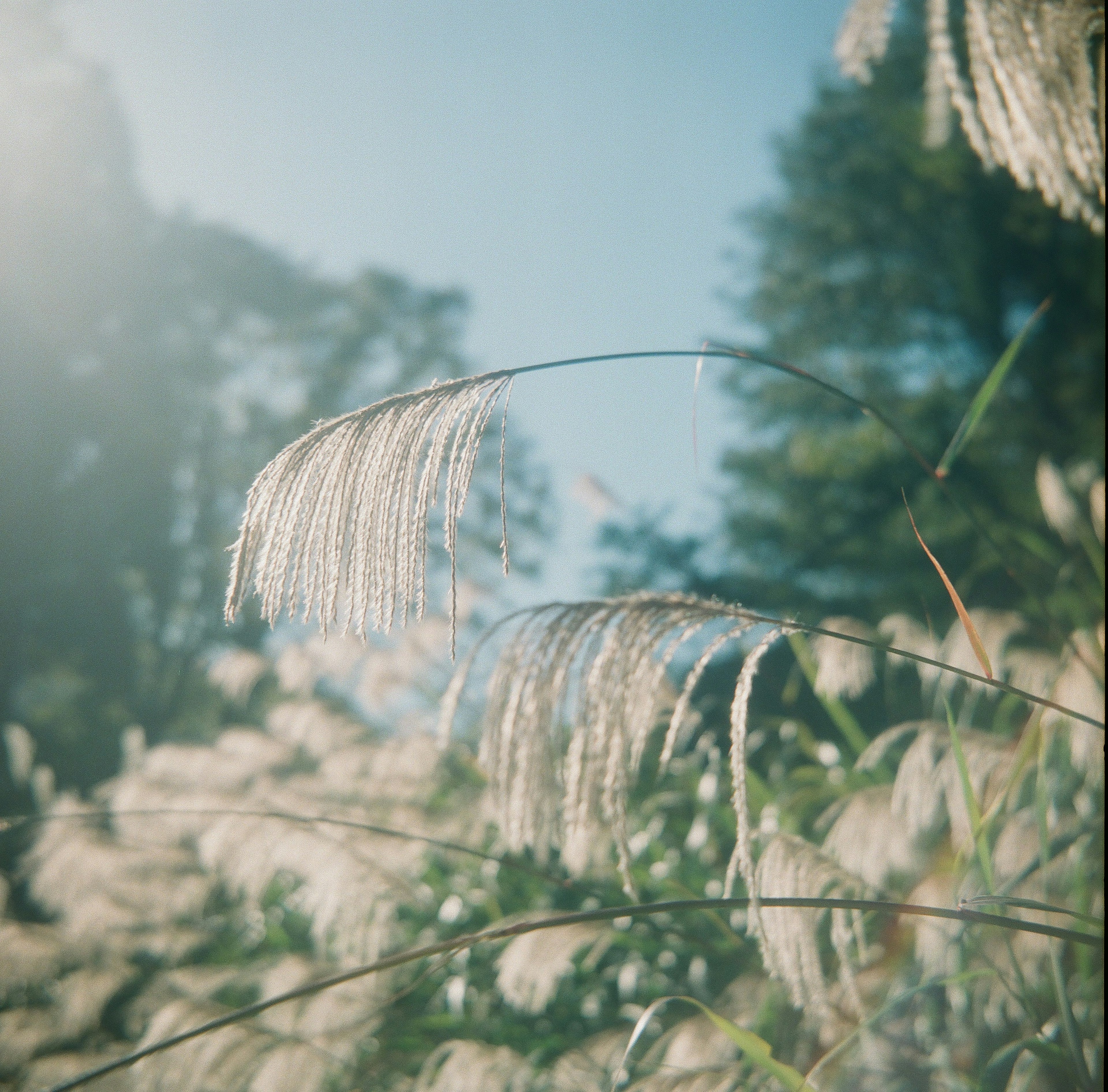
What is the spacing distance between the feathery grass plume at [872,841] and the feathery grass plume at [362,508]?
4.09 ft

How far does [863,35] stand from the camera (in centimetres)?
164

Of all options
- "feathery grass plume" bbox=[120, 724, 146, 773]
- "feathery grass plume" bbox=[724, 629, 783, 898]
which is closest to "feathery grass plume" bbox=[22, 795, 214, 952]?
"feathery grass plume" bbox=[120, 724, 146, 773]

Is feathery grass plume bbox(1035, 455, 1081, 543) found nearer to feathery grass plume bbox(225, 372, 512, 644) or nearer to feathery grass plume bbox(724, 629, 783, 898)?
feathery grass plume bbox(724, 629, 783, 898)

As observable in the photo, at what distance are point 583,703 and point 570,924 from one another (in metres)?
0.22

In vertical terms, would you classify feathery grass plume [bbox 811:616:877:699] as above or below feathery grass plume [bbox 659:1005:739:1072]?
above

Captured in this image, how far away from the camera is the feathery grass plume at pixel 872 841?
1.73 meters

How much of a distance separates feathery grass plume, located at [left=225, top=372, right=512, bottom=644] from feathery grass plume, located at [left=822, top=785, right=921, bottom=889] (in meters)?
1.25

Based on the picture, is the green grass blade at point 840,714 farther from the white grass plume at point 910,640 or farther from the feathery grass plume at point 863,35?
the feathery grass plume at point 863,35

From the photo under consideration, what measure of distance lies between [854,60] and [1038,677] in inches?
74.8

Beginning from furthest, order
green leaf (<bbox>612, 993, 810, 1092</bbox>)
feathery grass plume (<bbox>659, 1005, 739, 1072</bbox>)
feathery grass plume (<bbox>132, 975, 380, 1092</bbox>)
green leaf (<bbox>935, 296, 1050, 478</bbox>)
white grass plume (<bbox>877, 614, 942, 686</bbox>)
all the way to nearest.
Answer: white grass plume (<bbox>877, 614, 942, 686</bbox>) < feathery grass plume (<bbox>132, 975, 380, 1092</bbox>) < feathery grass plume (<bbox>659, 1005, 739, 1072</bbox>) < green leaf (<bbox>935, 296, 1050, 478</bbox>) < green leaf (<bbox>612, 993, 810, 1092</bbox>)

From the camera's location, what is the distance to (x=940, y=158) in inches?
376

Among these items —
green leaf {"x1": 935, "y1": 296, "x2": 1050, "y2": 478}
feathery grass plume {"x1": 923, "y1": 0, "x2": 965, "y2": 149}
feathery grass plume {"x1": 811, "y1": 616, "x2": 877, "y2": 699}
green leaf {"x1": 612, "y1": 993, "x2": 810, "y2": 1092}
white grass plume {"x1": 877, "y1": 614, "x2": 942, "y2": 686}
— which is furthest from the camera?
white grass plume {"x1": 877, "y1": 614, "x2": 942, "y2": 686}

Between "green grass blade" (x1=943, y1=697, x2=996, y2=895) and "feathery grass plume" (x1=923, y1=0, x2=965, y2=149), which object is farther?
"feathery grass plume" (x1=923, y1=0, x2=965, y2=149)

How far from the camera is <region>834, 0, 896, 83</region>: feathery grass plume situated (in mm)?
1583
